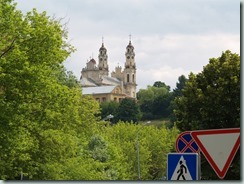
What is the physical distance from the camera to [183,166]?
4.50m

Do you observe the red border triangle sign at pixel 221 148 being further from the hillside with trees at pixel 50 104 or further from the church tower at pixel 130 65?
the hillside with trees at pixel 50 104

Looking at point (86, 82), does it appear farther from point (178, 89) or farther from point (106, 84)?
point (178, 89)

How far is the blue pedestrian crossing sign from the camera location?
443 cm

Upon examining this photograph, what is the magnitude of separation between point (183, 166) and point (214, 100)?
9.98m

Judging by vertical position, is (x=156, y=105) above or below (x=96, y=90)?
below

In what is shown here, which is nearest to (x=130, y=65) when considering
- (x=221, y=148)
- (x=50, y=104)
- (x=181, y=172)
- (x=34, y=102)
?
(x=50, y=104)

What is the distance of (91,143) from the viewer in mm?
21016

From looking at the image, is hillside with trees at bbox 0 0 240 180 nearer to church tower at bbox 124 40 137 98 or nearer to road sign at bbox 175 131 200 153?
church tower at bbox 124 40 137 98

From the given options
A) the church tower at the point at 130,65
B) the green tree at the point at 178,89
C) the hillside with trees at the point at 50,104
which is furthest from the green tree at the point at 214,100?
the church tower at the point at 130,65

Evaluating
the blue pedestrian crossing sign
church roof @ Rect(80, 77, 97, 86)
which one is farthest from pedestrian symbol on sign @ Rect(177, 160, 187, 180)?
church roof @ Rect(80, 77, 97, 86)

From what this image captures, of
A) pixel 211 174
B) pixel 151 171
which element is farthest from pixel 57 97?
pixel 151 171

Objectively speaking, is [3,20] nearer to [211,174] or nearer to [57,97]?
[57,97]

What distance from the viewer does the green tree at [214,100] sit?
530 inches

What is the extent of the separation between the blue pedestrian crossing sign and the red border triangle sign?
11 cm
